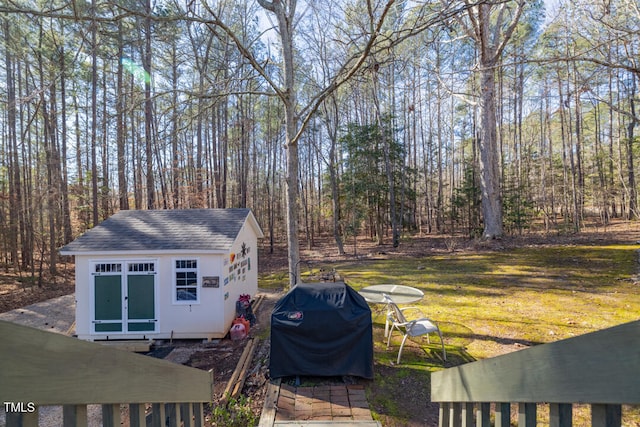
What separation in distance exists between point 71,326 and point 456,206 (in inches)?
798

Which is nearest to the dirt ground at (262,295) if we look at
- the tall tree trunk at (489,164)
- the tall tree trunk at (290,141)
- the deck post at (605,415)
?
the tall tree trunk at (489,164)

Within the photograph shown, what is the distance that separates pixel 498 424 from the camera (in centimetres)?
131

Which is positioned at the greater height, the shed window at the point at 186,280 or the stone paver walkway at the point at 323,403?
the shed window at the point at 186,280

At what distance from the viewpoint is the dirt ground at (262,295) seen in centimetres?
441

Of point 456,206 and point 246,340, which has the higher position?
point 456,206

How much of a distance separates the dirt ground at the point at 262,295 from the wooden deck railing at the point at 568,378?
2998 millimetres

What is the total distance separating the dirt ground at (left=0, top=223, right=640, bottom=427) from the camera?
441cm

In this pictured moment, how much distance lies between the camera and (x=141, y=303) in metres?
7.32

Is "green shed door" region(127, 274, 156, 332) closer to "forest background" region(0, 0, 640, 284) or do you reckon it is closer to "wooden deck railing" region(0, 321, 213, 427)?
"forest background" region(0, 0, 640, 284)

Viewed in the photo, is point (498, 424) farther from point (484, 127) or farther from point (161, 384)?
point (484, 127)

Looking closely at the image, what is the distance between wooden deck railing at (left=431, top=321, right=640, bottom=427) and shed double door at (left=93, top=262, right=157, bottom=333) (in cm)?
764

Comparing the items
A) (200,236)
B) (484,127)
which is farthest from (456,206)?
(200,236)

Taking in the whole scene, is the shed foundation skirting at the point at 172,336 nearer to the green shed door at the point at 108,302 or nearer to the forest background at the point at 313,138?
the green shed door at the point at 108,302

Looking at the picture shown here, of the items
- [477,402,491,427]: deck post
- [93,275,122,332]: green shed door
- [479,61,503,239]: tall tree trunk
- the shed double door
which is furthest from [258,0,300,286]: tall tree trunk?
[479,61,503,239]: tall tree trunk
